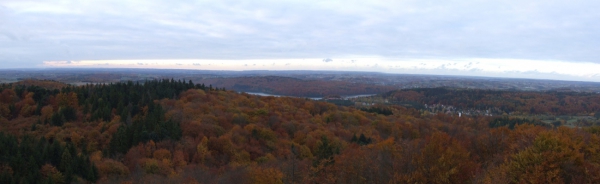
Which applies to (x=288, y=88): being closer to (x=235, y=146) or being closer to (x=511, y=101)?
(x=511, y=101)

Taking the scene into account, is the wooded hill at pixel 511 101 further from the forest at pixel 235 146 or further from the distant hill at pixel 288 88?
the forest at pixel 235 146

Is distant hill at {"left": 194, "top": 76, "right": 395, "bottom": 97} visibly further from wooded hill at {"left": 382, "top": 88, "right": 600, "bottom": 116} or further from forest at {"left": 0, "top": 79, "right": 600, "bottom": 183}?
forest at {"left": 0, "top": 79, "right": 600, "bottom": 183}

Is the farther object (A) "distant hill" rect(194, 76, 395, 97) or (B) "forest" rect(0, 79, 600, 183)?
(A) "distant hill" rect(194, 76, 395, 97)

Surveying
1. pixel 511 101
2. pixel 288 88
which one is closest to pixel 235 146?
pixel 511 101

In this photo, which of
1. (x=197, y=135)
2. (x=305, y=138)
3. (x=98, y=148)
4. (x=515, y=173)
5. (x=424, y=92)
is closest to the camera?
(x=515, y=173)

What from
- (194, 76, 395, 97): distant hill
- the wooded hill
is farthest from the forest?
(194, 76, 395, 97): distant hill

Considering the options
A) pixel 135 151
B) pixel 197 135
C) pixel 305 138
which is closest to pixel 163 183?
pixel 135 151

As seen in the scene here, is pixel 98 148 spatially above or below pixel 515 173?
below

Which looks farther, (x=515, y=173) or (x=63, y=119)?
(x=63, y=119)

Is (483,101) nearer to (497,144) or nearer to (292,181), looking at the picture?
(497,144)
